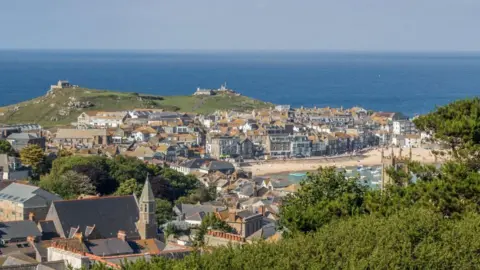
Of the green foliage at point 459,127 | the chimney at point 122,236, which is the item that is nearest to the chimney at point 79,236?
the chimney at point 122,236

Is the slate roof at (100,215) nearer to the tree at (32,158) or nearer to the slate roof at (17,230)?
the slate roof at (17,230)

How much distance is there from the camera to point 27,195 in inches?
1484

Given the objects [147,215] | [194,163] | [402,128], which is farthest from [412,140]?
[147,215]

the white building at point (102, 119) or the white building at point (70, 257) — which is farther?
the white building at point (102, 119)

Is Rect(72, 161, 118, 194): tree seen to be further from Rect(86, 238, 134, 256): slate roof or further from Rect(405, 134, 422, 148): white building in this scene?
Rect(405, 134, 422, 148): white building

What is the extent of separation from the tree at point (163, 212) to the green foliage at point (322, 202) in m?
15.4

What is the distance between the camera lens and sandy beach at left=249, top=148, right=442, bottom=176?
73.0 meters

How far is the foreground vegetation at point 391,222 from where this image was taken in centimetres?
1598

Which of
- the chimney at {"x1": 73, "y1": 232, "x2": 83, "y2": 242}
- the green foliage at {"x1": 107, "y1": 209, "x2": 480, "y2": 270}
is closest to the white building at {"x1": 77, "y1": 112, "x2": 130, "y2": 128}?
the chimney at {"x1": 73, "y1": 232, "x2": 83, "y2": 242}

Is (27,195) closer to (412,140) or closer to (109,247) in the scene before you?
(109,247)

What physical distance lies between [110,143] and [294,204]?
56088 millimetres

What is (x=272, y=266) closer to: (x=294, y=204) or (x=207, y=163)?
(x=294, y=204)

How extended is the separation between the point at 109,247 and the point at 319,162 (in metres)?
50.2

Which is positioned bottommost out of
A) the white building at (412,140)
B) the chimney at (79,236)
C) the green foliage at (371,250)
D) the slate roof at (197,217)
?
the white building at (412,140)
